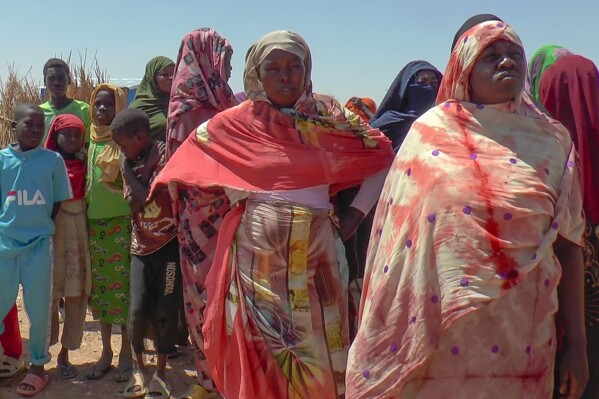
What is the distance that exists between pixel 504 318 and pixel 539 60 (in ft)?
4.31

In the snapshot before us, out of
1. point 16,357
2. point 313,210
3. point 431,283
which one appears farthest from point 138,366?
point 431,283

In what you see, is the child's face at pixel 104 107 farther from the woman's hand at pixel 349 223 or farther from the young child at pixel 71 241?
the woman's hand at pixel 349 223

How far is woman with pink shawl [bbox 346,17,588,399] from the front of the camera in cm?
229

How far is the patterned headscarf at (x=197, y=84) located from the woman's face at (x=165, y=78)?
0.61 meters

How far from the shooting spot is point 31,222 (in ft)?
15.4

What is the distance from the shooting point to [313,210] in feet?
11.1

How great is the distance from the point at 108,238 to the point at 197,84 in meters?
1.32

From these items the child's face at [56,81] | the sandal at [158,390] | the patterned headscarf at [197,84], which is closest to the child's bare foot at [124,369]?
the sandal at [158,390]

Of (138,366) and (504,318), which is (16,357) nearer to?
(138,366)

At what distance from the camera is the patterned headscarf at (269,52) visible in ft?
10.9

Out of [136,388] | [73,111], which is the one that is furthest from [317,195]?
[73,111]

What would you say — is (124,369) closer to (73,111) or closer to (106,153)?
(106,153)

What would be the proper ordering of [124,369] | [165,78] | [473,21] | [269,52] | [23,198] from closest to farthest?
[473,21]
[269,52]
[23,198]
[124,369]
[165,78]

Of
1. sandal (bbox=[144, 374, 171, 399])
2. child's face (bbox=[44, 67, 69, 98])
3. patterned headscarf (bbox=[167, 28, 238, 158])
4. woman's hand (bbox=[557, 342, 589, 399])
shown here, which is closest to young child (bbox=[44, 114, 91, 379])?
sandal (bbox=[144, 374, 171, 399])
